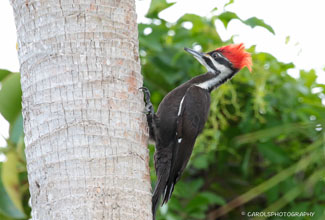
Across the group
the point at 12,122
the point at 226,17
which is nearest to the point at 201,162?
the point at 226,17

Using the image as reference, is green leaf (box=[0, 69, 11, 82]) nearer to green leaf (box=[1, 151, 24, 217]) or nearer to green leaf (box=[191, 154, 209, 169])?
green leaf (box=[1, 151, 24, 217])

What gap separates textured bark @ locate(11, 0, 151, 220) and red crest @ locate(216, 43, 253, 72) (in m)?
1.28

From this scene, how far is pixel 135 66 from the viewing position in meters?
2.12

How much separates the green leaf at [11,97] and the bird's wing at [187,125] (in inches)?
42.2

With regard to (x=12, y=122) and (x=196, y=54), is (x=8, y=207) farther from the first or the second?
(x=196, y=54)

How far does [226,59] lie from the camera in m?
3.31

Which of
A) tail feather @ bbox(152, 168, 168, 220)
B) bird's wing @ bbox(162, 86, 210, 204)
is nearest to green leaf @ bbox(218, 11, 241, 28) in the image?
bird's wing @ bbox(162, 86, 210, 204)

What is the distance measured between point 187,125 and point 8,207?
133 centimetres

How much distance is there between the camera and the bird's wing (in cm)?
295

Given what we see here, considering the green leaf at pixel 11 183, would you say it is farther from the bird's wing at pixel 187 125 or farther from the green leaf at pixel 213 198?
the green leaf at pixel 213 198

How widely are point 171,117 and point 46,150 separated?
132 centimetres

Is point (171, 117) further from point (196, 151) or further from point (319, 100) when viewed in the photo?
point (319, 100)

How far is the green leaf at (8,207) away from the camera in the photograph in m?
1.95

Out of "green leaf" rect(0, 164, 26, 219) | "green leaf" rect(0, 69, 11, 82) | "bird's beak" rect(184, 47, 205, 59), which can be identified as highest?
"bird's beak" rect(184, 47, 205, 59)
